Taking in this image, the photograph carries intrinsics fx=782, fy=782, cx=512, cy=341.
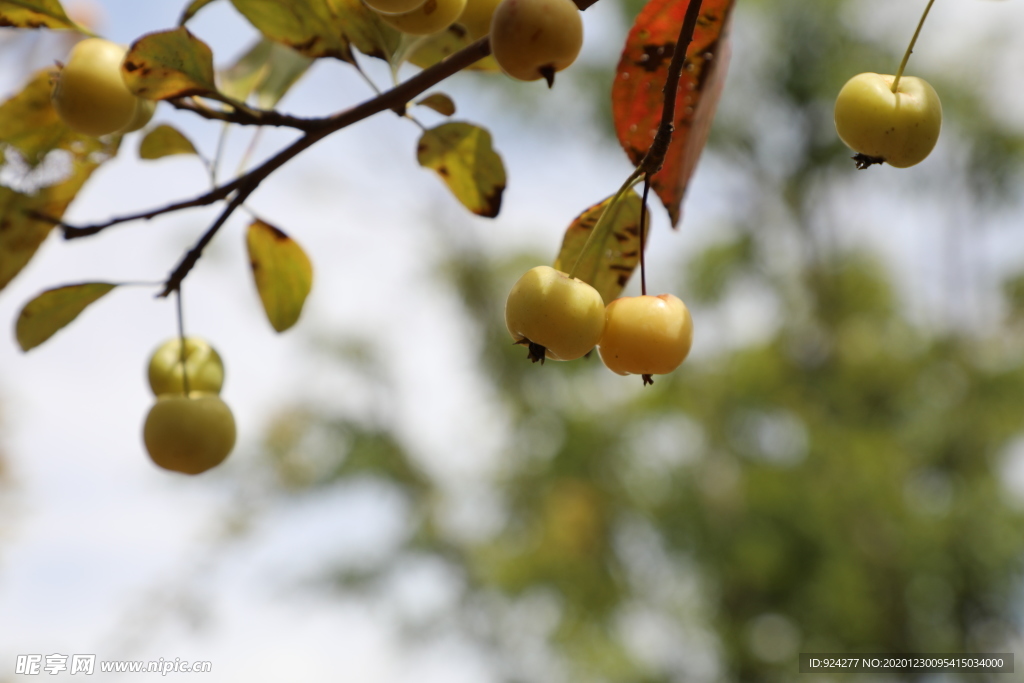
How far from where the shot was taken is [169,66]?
9.0 inches

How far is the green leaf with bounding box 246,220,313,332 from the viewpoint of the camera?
288 mm

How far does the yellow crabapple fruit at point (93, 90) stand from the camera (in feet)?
0.76

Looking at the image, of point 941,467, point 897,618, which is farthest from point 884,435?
point 897,618

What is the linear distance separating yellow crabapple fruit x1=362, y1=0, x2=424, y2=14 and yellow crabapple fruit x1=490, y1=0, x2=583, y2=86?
2 cm

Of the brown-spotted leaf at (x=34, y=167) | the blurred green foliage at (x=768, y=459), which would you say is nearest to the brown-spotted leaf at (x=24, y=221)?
the brown-spotted leaf at (x=34, y=167)

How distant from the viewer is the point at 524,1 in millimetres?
178

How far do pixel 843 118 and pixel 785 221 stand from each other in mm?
3618

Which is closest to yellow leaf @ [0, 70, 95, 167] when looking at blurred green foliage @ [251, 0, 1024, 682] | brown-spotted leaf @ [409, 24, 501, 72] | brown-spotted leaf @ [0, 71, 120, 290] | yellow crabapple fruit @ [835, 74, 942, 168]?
brown-spotted leaf @ [0, 71, 120, 290]

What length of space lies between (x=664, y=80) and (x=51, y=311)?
0.75ft

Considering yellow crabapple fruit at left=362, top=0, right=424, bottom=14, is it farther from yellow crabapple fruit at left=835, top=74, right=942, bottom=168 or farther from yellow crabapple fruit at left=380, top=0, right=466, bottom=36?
yellow crabapple fruit at left=835, top=74, right=942, bottom=168

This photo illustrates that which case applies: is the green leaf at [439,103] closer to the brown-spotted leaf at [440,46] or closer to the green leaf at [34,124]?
the brown-spotted leaf at [440,46]

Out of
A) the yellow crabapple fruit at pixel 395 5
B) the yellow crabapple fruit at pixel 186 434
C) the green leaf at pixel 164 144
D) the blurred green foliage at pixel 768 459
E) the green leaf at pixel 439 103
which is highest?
the yellow crabapple fruit at pixel 395 5

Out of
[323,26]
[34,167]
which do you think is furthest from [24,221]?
[323,26]

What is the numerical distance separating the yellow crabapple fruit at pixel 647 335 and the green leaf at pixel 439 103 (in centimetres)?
10
